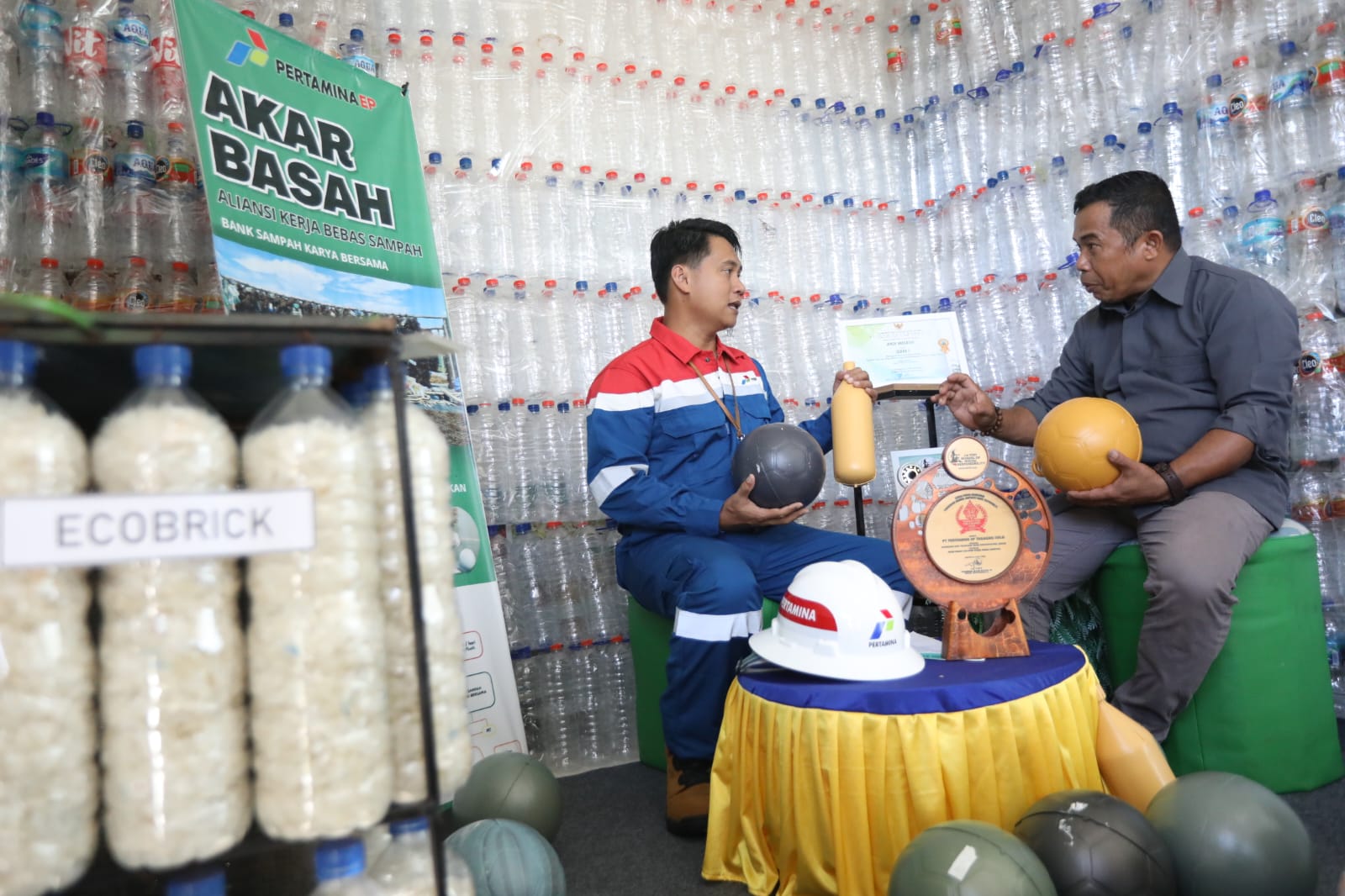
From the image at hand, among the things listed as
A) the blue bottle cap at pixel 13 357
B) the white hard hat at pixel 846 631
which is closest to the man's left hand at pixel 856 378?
the white hard hat at pixel 846 631

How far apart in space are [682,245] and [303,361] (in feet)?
6.97

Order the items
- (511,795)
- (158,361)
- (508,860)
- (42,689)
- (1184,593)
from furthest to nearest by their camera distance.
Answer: (1184,593) < (511,795) < (508,860) < (158,361) < (42,689)

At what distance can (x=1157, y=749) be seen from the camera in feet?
6.18

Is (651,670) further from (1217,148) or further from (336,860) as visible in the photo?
(1217,148)

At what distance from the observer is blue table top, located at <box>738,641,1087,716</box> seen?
1697mm

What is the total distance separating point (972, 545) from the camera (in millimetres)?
2027

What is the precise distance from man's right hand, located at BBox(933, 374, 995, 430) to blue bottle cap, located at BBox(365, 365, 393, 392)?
2.21 meters

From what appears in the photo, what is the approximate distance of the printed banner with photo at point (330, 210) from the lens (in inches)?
97.0

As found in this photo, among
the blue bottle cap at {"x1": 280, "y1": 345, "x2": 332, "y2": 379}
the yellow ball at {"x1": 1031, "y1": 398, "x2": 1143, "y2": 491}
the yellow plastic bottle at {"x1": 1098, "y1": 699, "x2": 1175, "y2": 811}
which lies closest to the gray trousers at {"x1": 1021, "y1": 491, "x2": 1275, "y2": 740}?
the yellow ball at {"x1": 1031, "y1": 398, "x2": 1143, "y2": 491}

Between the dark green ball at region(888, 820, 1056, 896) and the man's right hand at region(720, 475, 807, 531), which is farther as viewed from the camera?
the man's right hand at region(720, 475, 807, 531)

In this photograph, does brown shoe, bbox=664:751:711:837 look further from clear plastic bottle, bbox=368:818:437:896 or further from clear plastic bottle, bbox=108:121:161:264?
clear plastic bottle, bbox=108:121:161:264

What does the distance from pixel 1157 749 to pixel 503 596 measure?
2.20 meters

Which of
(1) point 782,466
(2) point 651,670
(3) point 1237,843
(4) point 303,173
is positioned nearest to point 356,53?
(4) point 303,173

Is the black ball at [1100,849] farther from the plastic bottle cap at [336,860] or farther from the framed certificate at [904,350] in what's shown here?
the framed certificate at [904,350]
